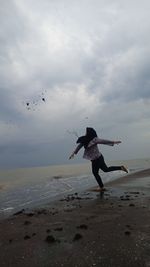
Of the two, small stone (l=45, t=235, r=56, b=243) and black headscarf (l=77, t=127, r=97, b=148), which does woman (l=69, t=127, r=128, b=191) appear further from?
small stone (l=45, t=235, r=56, b=243)

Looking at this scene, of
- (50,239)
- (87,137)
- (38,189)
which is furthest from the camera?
(38,189)

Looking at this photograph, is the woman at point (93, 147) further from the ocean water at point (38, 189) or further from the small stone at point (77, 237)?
the small stone at point (77, 237)

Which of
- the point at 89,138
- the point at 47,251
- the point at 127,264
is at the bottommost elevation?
the point at 127,264

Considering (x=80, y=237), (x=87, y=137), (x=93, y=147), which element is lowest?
(x=80, y=237)

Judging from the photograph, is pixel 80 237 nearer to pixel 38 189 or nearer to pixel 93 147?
pixel 93 147

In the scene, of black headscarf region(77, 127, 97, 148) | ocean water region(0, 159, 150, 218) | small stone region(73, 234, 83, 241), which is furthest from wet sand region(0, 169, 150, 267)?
black headscarf region(77, 127, 97, 148)

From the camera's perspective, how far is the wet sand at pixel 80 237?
5.64m

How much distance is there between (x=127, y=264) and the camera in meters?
5.28

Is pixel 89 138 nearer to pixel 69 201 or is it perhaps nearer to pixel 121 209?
pixel 69 201

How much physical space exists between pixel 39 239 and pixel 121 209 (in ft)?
11.0

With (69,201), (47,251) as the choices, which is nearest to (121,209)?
(69,201)

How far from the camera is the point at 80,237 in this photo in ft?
22.4

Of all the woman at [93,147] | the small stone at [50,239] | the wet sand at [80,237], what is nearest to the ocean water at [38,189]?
the woman at [93,147]

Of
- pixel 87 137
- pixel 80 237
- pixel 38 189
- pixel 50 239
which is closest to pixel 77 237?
pixel 80 237
